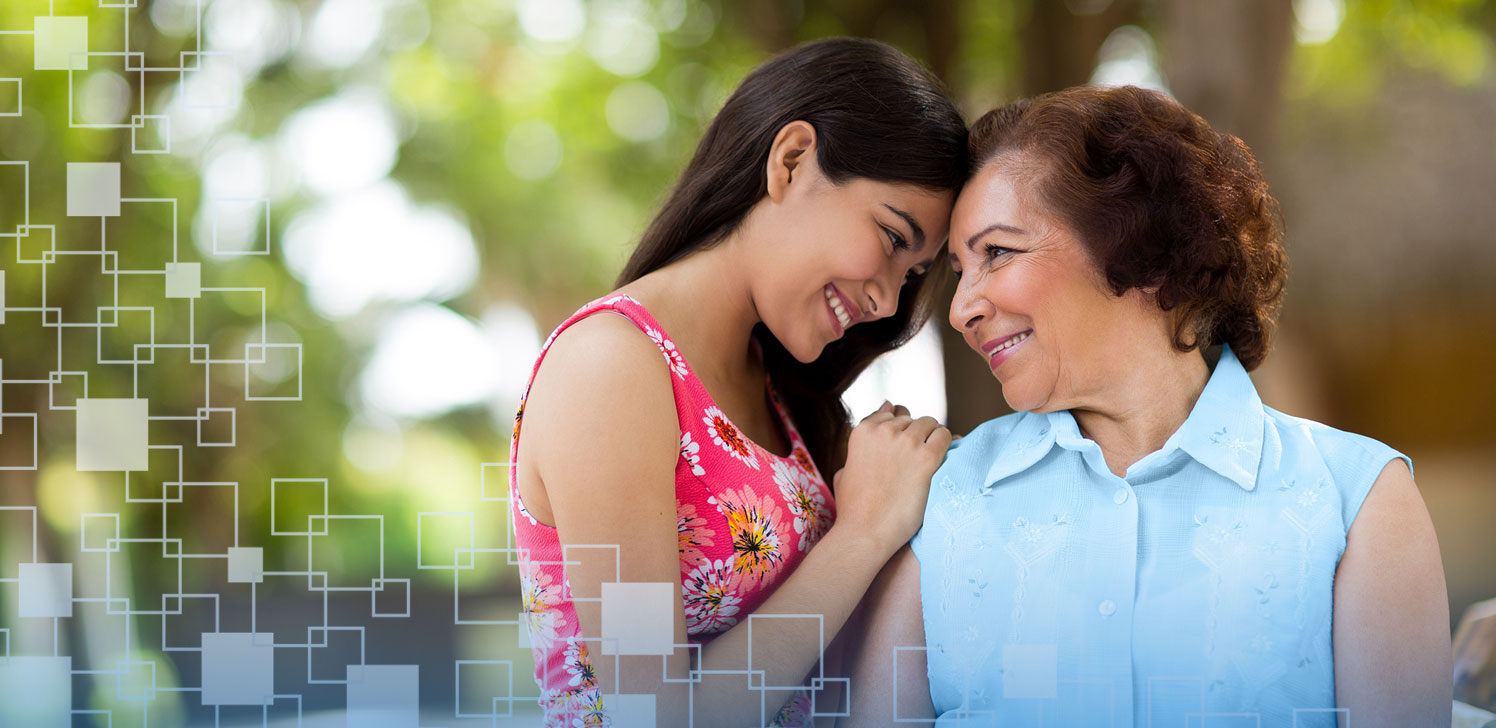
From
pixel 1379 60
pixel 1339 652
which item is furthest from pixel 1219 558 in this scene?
pixel 1379 60

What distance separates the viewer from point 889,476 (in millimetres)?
1770

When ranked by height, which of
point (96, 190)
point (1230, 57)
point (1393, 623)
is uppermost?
point (1230, 57)

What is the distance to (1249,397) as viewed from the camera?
168cm

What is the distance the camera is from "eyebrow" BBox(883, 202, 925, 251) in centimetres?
174

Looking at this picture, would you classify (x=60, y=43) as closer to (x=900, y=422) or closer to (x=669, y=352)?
(x=669, y=352)

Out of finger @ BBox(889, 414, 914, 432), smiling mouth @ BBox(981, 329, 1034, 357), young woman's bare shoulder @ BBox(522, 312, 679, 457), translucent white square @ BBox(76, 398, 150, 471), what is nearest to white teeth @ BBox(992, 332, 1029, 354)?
smiling mouth @ BBox(981, 329, 1034, 357)

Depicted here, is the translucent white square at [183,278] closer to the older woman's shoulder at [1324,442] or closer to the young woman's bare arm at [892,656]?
the young woman's bare arm at [892,656]

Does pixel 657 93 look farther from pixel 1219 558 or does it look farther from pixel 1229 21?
pixel 1219 558

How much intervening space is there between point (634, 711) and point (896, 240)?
868 millimetres

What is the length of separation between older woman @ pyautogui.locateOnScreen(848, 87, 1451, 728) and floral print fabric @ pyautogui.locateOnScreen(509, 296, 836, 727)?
0.70 feet

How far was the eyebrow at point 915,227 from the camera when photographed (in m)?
1.74

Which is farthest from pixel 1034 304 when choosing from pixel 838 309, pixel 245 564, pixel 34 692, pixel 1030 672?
pixel 34 692

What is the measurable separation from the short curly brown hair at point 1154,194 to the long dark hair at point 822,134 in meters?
0.12

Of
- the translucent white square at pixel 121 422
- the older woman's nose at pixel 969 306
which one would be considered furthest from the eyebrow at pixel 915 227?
the translucent white square at pixel 121 422
